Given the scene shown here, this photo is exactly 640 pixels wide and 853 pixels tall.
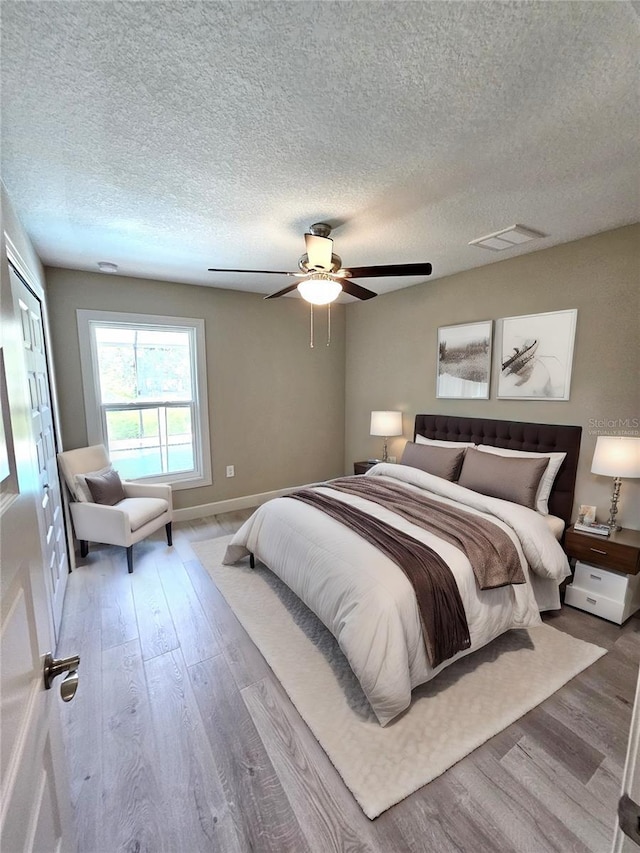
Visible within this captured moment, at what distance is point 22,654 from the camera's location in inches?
25.2

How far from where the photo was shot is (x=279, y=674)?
1979mm

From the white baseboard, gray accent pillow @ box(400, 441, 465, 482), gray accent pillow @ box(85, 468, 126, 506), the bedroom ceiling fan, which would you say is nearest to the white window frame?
the white baseboard

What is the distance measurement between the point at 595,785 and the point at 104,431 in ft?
13.7

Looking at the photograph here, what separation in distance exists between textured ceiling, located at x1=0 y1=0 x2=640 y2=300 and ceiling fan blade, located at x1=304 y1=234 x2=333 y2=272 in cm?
23

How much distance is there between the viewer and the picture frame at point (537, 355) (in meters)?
2.85

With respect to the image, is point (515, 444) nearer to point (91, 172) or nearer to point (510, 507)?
point (510, 507)

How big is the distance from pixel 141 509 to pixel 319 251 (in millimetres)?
2549

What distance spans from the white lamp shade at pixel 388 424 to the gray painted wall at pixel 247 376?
1.09 m

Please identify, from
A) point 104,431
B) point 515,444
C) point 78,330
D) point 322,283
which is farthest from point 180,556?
point 515,444

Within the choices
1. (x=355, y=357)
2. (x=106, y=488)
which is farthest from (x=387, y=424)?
(x=106, y=488)

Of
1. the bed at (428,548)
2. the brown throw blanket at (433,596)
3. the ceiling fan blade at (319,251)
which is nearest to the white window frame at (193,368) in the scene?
the bed at (428,548)

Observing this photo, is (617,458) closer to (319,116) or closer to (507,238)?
(507,238)

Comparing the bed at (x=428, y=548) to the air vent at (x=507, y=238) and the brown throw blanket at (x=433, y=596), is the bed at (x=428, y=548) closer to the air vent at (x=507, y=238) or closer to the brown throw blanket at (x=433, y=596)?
the brown throw blanket at (x=433, y=596)

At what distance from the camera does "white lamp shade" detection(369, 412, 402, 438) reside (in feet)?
13.6
